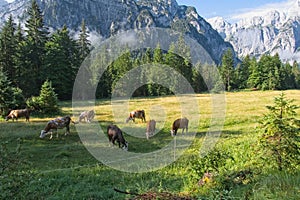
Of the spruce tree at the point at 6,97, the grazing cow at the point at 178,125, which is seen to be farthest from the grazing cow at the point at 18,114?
the grazing cow at the point at 178,125

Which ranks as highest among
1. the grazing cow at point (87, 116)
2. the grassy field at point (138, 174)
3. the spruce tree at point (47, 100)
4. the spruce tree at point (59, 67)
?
the spruce tree at point (59, 67)

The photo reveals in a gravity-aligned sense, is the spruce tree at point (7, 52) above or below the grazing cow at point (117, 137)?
above

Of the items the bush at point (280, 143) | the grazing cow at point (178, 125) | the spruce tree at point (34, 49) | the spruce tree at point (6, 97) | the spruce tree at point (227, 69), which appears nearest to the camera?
the bush at point (280, 143)

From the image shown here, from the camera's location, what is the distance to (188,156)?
52.4ft

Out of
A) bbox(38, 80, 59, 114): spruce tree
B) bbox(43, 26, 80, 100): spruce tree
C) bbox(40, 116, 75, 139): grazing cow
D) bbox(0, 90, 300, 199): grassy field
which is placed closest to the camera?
bbox(0, 90, 300, 199): grassy field

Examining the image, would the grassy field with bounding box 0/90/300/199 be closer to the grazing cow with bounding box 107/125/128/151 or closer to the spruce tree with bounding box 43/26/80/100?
the grazing cow with bounding box 107/125/128/151

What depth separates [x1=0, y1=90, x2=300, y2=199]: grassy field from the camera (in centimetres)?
655

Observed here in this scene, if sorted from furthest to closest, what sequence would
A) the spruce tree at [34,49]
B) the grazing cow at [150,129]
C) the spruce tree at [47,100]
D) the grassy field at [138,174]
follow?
the spruce tree at [34,49]
the spruce tree at [47,100]
the grazing cow at [150,129]
the grassy field at [138,174]

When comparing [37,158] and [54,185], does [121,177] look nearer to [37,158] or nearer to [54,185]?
[54,185]

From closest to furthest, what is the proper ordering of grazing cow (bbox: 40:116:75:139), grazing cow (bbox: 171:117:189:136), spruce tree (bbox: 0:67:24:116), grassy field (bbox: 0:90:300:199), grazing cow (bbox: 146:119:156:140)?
grassy field (bbox: 0:90:300:199), grazing cow (bbox: 40:116:75:139), grazing cow (bbox: 146:119:156:140), grazing cow (bbox: 171:117:189:136), spruce tree (bbox: 0:67:24:116)

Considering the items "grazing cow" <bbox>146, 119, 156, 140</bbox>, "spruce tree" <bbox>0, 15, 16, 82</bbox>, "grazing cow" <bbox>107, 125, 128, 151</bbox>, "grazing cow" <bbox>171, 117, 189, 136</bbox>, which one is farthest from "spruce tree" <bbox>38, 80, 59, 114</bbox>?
"spruce tree" <bbox>0, 15, 16, 82</bbox>

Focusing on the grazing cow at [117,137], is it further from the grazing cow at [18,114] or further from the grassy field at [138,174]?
the grazing cow at [18,114]

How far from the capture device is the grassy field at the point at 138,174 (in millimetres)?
6549

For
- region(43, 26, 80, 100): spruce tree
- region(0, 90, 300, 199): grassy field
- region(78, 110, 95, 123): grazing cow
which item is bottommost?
region(0, 90, 300, 199): grassy field
